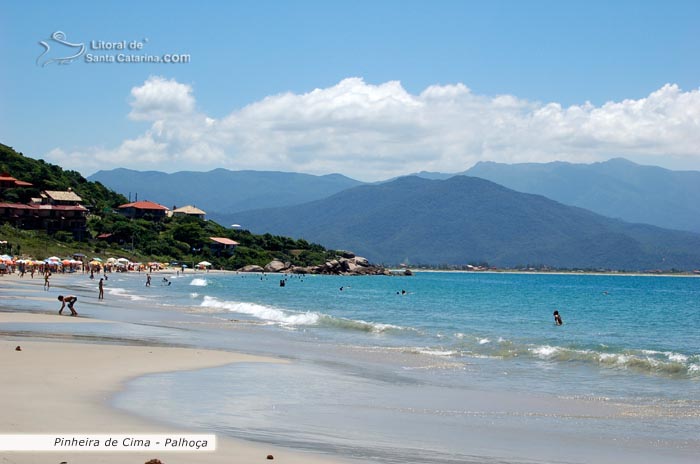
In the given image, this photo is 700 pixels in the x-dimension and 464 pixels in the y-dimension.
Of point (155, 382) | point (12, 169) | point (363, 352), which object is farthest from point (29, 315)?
point (12, 169)

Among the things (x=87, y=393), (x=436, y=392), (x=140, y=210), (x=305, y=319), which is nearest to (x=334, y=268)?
(x=140, y=210)

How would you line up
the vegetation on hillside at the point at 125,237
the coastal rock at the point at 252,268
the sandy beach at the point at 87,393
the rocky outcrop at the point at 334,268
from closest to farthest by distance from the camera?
1. the sandy beach at the point at 87,393
2. the vegetation on hillside at the point at 125,237
3. the coastal rock at the point at 252,268
4. the rocky outcrop at the point at 334,268

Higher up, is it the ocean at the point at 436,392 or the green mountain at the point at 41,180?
the green mountain at the point at 41,180

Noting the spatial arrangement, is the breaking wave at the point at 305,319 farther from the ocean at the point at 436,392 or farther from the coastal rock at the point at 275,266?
the coastal rock at the point at 275,266

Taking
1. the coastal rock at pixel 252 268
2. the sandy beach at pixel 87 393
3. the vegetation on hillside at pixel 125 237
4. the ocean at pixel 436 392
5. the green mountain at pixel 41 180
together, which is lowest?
the ocean at pixel 436 392

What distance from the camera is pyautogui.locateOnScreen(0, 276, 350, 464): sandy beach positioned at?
912 centimetres

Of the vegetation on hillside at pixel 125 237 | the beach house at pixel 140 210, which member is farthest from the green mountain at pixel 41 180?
the beach house at pixel 140 210

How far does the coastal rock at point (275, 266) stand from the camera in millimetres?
143750

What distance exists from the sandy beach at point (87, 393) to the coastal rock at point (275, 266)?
12137cm

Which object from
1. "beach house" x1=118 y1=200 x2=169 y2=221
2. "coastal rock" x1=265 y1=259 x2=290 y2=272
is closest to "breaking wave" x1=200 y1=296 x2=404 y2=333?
"coastal rock" x1=265 y1=259 x2=290 y2=272

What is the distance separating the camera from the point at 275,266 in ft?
475

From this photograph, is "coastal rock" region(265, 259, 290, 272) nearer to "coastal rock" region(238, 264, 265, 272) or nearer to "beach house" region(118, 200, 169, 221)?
"coastal rock" region(238, 264, 265, 272)

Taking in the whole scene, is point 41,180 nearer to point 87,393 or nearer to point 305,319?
point 305,319

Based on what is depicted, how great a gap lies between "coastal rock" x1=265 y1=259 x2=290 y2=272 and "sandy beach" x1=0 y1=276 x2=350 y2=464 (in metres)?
121
